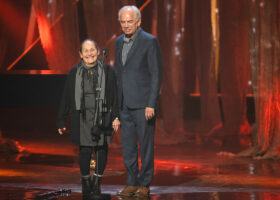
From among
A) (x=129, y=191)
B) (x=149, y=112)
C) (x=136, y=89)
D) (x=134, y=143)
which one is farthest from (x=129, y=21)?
(x=129, y=191)

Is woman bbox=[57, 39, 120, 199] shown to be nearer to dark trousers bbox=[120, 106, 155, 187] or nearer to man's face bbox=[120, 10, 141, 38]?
dark trousers bbox=[120, 106, 155, 187]

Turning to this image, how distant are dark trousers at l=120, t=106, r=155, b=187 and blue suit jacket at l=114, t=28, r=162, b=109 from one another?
9 cm

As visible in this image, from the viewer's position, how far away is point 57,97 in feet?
32.0

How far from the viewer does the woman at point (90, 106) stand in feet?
13.0

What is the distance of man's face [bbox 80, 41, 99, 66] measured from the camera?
13.0 ft

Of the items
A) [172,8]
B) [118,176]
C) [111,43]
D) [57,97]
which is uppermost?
[172,8]

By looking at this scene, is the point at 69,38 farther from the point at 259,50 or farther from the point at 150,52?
the point at 150,52

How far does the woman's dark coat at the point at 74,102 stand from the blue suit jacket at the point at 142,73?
0.08m

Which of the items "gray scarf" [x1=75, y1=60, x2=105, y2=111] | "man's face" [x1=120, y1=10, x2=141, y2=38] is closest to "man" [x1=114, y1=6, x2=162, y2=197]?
"man's face" [x1=120, y1=10, x2=141, y2=38]

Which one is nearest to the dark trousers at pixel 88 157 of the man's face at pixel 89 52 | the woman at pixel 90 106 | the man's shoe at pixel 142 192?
the woman at pixel 90 106

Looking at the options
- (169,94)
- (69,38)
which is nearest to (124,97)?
(69,38)

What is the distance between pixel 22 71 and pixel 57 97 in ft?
2.29

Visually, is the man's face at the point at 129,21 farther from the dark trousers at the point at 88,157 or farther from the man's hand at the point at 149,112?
the dark trousers at the point at 88,157

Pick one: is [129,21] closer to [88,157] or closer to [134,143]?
[134,143]
